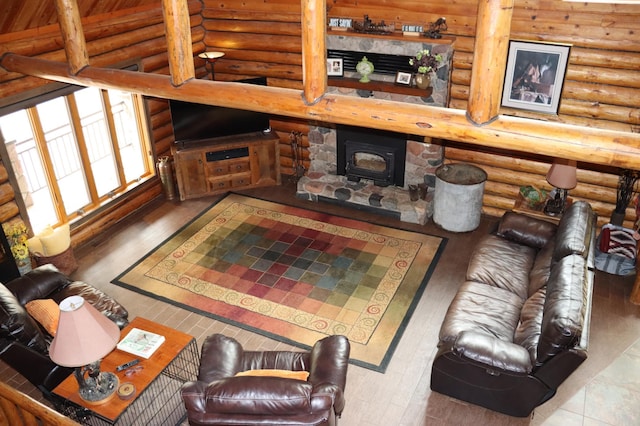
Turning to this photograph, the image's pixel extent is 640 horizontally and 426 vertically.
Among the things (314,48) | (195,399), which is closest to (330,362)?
(195,399)

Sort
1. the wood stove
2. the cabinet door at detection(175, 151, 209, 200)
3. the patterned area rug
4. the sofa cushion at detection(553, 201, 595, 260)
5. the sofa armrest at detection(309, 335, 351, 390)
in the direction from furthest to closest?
the cabinet door at detection(175, 151, 209, 200)
the wood stove
the patterned area rug
the sofa cushion at detection(553, 201, 595, 260)
the sofa armrest at detection(309, 335, 351, 390)

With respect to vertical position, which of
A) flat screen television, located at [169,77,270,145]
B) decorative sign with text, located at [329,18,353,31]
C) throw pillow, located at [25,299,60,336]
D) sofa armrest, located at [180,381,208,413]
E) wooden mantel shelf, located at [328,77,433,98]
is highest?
decorative sign with text, located at [329,18,353,31]

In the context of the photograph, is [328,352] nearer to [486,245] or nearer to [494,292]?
[494,292]

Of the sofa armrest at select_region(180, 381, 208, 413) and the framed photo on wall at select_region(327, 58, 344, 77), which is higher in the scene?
the framed photo on wall at select_region(327, 58, 344, 77)

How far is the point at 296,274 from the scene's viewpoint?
6480 mm

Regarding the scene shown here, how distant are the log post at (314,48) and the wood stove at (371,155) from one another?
3234 mm

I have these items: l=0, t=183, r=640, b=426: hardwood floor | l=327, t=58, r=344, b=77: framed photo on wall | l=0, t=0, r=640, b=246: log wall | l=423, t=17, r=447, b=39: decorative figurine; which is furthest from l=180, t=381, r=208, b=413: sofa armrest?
l=423, t=17, r=447, b=39: decorative figurine

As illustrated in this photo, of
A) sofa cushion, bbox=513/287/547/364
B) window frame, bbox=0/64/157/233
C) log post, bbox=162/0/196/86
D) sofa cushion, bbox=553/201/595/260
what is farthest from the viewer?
window frame, bbox=0/64/157/233

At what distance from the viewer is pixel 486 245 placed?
591cm

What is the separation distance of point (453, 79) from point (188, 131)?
12.8 feet

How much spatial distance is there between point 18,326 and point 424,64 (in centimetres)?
531

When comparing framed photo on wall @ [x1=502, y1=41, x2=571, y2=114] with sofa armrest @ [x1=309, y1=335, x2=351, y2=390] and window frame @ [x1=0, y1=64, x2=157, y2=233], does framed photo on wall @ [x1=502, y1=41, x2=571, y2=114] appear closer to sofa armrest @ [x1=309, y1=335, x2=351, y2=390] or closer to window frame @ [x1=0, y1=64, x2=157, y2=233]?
sofa armrest @ [x1=309, y1=335, x2=351, y2=390]

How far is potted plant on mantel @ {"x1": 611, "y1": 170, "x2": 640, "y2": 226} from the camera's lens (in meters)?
6.40

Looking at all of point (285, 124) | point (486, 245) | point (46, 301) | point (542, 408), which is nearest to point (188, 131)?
point (285, 124)
